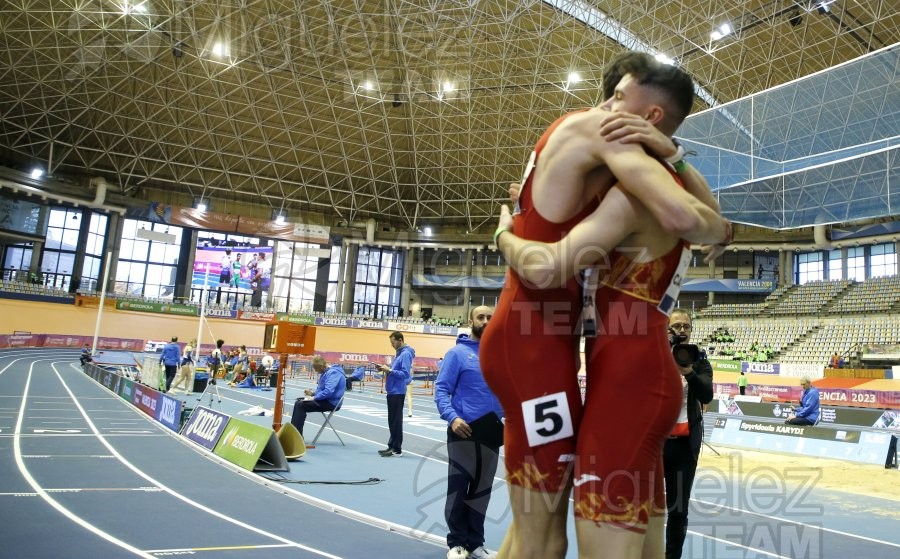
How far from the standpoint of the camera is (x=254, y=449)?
7301 mm

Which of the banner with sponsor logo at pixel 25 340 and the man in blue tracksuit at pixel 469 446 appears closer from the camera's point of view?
the man in blue tracksuit at pixel 469 446

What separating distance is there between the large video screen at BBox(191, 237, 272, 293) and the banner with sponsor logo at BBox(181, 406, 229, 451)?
34.8m

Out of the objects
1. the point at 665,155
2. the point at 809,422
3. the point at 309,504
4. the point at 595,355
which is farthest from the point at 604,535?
the point at 809,422

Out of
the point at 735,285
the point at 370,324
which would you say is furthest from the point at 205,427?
the point at 735,285

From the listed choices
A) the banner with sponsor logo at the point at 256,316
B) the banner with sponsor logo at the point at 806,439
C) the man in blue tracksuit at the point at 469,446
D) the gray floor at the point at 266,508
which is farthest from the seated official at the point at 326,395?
the banner with sponsor logo at the point at 256,316

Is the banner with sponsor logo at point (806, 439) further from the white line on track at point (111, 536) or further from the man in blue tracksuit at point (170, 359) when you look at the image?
the man in blue tracksuit at point (170, 359)

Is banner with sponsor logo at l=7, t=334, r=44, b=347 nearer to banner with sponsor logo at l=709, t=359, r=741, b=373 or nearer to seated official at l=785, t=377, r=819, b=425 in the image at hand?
banner with sponsor logo at l=709, t=359, r=741, b=373

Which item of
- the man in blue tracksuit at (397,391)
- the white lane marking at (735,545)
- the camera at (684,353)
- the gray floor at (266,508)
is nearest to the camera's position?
the camera at (684,353)

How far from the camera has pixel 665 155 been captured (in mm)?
1531

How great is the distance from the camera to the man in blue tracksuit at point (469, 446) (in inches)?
182

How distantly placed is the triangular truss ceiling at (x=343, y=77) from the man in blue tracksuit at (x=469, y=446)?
26.5 meters

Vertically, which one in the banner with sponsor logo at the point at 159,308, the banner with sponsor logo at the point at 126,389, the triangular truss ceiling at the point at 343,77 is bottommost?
the banner with sponsor logo at the point at 126,389

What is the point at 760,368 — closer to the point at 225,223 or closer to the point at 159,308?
the point at 159,308

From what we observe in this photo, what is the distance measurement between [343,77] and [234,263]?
16021 millimetres
